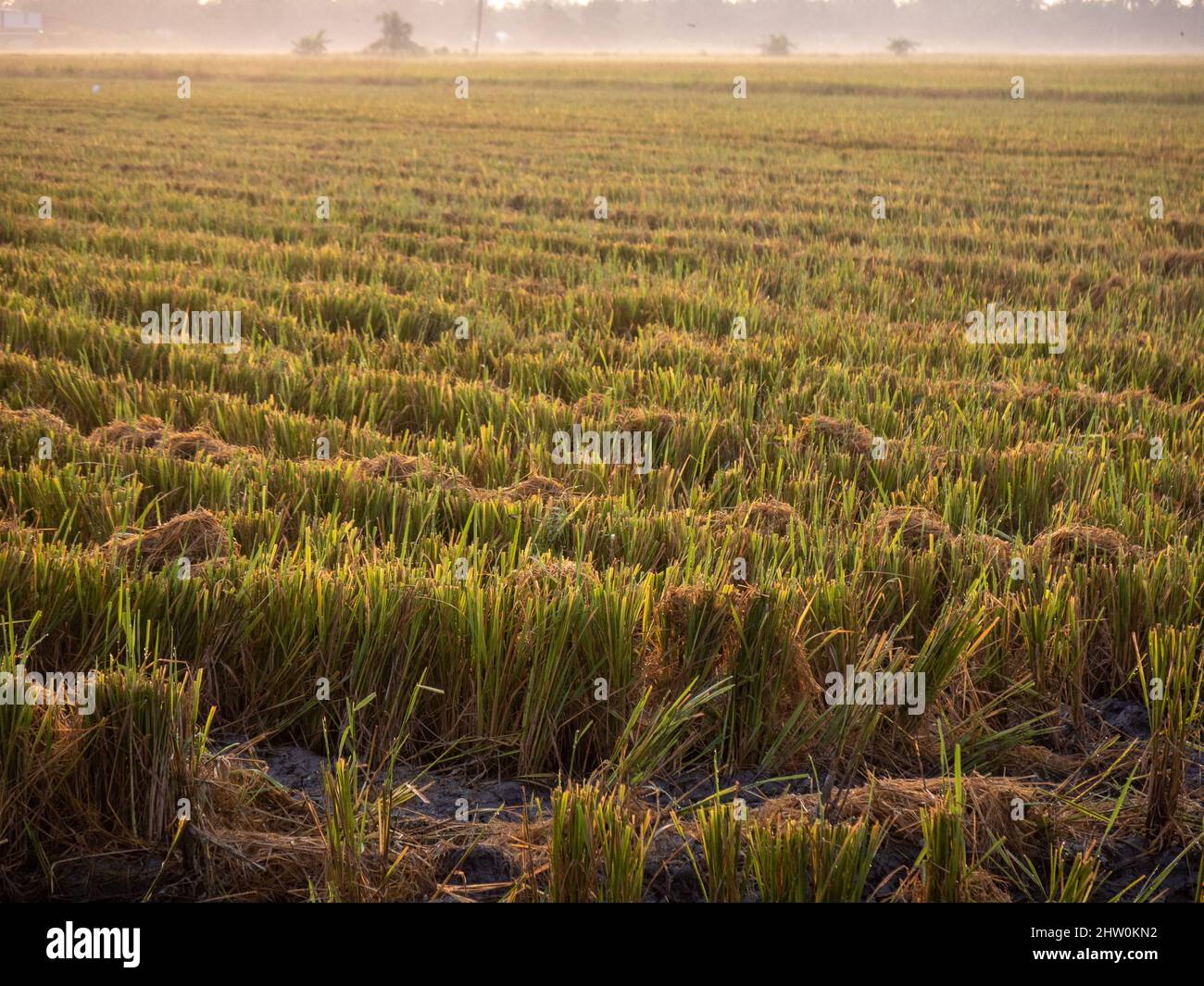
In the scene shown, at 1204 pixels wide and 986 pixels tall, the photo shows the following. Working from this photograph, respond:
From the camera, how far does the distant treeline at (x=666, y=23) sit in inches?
5192

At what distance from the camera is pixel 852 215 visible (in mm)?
9695

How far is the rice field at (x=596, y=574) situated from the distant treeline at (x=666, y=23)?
13785 cm

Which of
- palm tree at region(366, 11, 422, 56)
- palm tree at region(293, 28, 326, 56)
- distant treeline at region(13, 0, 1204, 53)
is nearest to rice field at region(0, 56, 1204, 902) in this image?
palm tree at region(366, 11, 422, 56)

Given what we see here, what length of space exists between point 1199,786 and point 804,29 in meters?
176

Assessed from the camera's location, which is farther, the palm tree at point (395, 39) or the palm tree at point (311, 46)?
the palm tree at point (311, 46)

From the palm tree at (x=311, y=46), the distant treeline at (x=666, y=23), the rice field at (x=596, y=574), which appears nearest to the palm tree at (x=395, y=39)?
the palm tree at (x=311, y=46)

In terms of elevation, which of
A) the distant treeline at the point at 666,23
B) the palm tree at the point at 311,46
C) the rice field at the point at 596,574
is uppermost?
the distant treeline at the point at 666,23

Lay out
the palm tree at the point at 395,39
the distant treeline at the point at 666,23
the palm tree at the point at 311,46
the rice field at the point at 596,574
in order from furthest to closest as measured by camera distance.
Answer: the distant treeline at the point at 666,23
the palm tree at the point at 311,46
the palm tree at the point at 395,39
the rice field at the point at 596,574

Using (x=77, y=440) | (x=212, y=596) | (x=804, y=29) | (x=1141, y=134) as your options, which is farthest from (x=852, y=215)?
(x=804, y=29)

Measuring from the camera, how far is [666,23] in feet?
496

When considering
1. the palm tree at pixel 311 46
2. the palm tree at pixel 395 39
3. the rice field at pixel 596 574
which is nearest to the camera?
the rice field at pixel 596 574

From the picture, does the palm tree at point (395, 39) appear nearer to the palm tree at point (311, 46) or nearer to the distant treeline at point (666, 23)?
the palm tree at point (311, 46)
